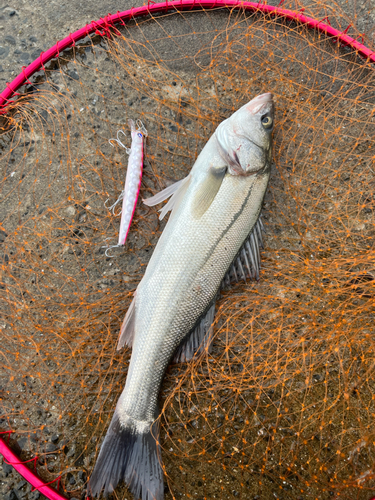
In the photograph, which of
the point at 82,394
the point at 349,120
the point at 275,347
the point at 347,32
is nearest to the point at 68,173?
the point at 82,394

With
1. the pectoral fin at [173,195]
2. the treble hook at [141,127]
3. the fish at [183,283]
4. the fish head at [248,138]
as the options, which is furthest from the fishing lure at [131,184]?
the fish head at [248,138]

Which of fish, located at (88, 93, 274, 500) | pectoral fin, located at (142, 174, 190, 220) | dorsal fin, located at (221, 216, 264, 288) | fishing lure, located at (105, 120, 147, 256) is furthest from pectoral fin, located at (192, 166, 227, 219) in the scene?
fishing lure, located at (105, 120, 147, 256)

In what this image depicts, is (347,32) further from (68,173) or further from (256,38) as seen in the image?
(68,173)

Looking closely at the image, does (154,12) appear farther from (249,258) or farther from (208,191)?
(249,258)

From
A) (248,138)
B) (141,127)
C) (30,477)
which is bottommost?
(30,477)

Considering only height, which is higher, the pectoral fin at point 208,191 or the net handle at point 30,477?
the pectoral fin at point 208,191

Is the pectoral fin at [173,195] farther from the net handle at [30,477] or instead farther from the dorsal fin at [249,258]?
the net handle at [30,477]

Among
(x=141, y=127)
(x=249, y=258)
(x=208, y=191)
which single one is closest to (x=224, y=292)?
(x=249, y=258)
